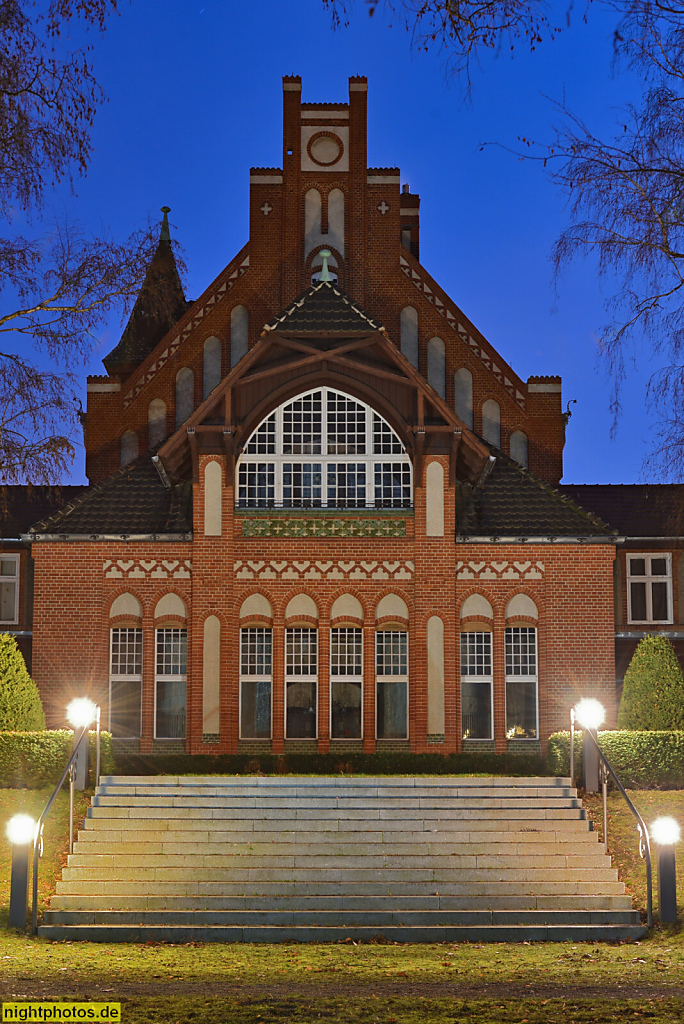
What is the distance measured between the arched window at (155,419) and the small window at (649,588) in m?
13.8

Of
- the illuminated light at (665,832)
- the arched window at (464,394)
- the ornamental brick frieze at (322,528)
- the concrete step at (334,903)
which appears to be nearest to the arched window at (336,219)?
the arched window at (464,394)

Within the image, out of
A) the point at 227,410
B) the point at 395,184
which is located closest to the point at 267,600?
the point at 227,410

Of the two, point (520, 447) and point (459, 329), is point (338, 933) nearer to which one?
point (520, 447)

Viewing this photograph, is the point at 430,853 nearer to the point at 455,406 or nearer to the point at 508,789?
the point at 508,789

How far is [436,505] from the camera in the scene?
29.0 meters

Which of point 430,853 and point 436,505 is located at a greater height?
point 436,505

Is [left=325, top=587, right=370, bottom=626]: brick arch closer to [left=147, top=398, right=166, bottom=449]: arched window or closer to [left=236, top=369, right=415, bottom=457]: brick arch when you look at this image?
[left=236, top=369, right=415, bottom=457]: brick arch

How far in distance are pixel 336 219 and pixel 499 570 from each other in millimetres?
11436

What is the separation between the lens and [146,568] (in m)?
29.0

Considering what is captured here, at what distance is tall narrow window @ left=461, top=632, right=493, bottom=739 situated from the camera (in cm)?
2877

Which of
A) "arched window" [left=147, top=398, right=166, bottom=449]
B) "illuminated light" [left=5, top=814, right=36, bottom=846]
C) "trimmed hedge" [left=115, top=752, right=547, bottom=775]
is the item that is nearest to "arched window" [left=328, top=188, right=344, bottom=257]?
"arched window" [left=147, top=398, right=166, bottom=449]

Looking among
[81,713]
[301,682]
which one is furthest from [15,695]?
[301,682]

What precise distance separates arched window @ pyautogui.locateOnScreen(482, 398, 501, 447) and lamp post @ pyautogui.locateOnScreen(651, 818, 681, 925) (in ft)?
55.3

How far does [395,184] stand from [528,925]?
22677 millimetres
